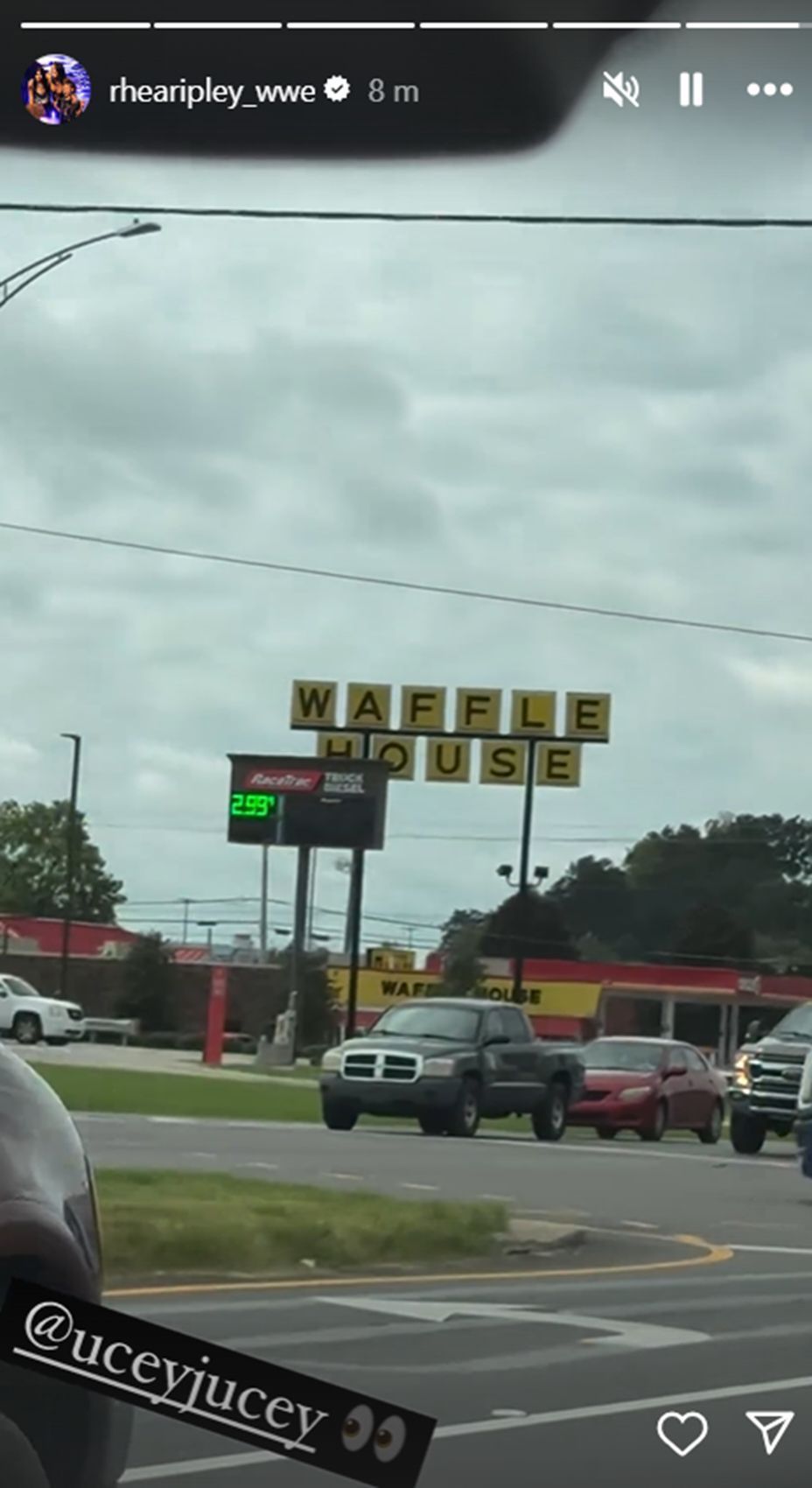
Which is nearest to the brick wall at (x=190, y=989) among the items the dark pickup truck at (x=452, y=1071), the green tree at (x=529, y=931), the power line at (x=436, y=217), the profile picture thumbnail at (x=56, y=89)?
the dark pickup truck at (x=452, y=1071)

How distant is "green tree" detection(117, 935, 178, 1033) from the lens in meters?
3.36

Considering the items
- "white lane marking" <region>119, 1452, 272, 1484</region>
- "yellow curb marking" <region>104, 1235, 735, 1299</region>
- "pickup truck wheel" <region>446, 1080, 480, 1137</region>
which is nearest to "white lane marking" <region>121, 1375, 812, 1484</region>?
"white lane marking" <region>119, 1452, 272, 1484</region>

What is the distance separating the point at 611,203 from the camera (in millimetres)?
3393

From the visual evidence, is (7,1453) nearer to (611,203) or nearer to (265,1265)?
(265,1265)

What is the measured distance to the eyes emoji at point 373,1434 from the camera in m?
3.22

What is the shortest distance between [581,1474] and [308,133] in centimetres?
181

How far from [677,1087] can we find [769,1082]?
429 mm

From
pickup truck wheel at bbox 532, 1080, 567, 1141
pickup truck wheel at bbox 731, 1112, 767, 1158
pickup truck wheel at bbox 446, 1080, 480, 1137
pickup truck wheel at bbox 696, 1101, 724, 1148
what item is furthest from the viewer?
pickup truck wheel at bbox 731, 1112, 767, 1158

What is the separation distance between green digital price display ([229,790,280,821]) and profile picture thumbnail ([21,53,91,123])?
0.94 m

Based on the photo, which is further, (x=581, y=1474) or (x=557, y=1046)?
(x=557, y=1046)

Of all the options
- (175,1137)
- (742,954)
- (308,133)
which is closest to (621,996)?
(742,954)

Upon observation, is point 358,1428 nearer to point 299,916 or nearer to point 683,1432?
point 683,1432

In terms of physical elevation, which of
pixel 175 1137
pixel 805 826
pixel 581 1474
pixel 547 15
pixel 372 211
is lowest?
pixel 581 1474

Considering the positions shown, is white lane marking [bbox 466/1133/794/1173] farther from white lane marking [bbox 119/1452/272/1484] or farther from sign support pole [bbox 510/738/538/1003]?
white lane marking [bbox 119/1452/272/1484]
